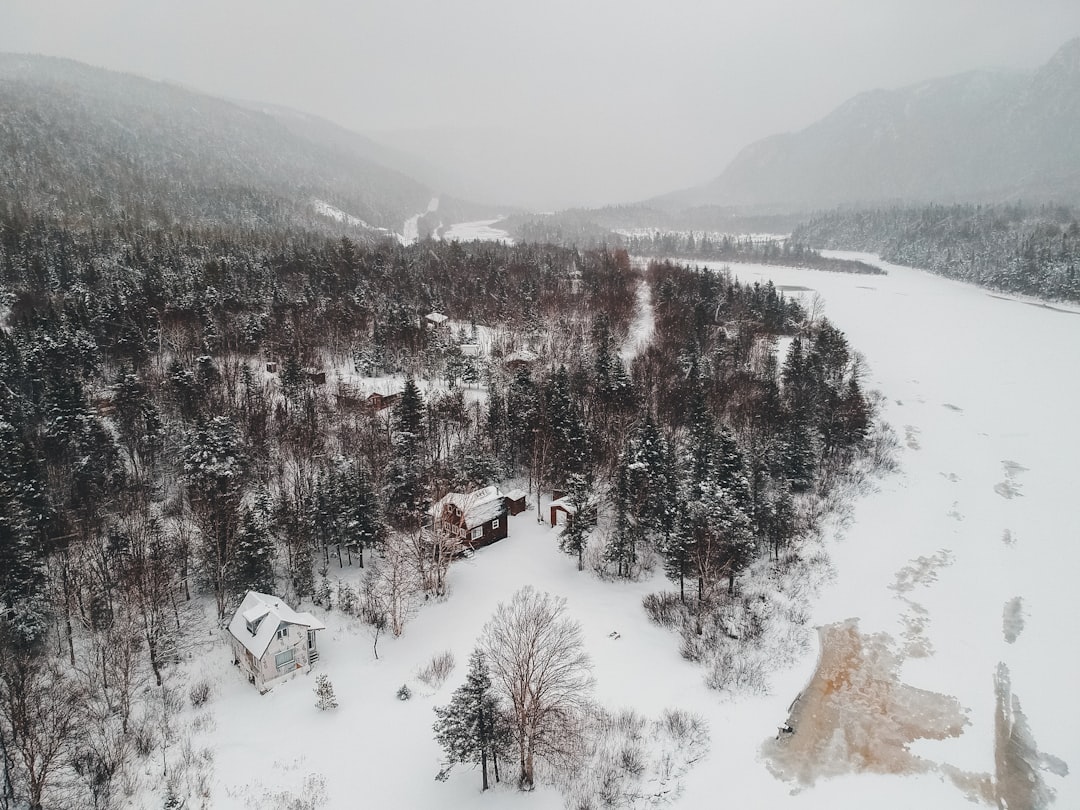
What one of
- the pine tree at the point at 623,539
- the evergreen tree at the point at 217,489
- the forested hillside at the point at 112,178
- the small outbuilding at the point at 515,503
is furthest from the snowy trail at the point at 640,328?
the forested hillside at the point at 112,178

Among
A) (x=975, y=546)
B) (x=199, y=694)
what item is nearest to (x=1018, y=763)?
(x=975, y=546)

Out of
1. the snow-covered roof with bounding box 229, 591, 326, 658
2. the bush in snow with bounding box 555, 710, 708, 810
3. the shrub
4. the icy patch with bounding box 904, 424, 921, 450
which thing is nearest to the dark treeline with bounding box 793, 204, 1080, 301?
the icy patch with bounding box 904, 424, 921, 450

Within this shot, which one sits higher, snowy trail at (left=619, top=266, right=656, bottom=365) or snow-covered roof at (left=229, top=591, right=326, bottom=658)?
snowy trail at (left=619, top=266, right=656, bottom=365)

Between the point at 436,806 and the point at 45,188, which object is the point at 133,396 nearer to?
the point at 436,806

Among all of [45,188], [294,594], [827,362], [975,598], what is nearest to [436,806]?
[294,594]

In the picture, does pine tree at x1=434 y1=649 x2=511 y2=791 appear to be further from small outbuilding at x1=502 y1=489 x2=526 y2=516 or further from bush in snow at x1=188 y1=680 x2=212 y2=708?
small outbuilding at x1=502 y1=489 x2=526 y2=516
